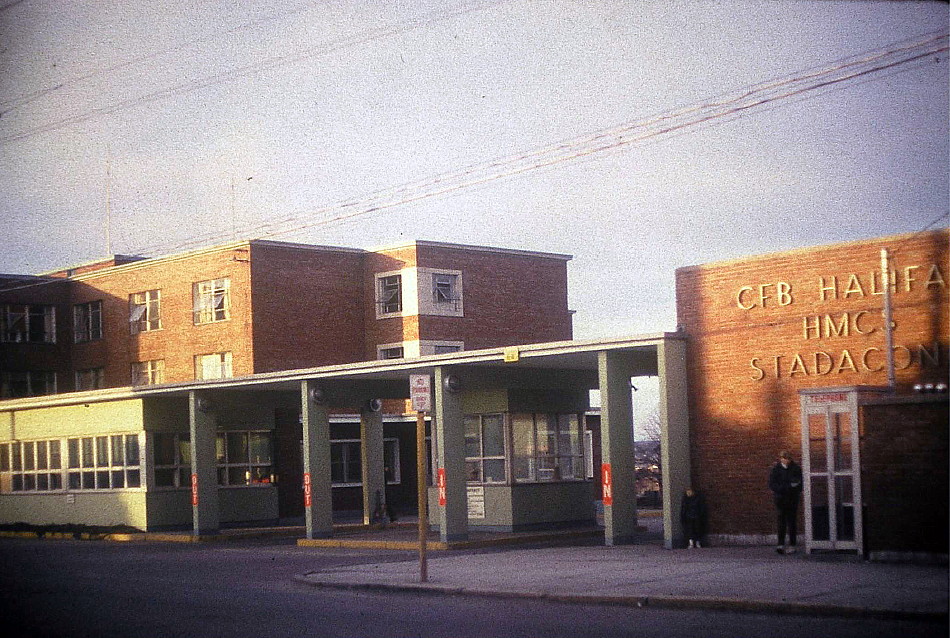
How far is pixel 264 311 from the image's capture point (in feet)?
168

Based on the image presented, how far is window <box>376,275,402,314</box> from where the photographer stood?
2173 inches

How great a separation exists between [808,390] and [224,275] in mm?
35180

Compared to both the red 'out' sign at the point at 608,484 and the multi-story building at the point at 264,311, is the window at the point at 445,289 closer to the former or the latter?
the multi-story building at the point at 264,311

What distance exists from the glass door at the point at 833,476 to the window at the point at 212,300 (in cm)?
3449

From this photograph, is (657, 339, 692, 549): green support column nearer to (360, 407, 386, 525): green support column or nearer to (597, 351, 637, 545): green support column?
(597, 351, 637, 545): green support column

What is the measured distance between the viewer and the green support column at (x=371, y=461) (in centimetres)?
3700

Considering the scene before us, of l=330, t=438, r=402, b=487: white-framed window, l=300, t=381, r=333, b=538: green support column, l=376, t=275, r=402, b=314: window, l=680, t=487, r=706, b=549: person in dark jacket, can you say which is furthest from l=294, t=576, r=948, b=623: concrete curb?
l=376, t=275, r=402, b=314: window

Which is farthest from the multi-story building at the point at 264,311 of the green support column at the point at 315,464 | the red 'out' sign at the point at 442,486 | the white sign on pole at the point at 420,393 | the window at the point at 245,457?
the white sign on pole at the point at 420,393

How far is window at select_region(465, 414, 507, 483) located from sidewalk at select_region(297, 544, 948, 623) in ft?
24.5

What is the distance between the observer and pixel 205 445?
3666cm

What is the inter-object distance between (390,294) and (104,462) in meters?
18.2

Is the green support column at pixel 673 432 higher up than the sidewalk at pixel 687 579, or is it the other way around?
the green support column at pixel 673 432

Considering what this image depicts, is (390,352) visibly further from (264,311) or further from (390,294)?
(264,311)

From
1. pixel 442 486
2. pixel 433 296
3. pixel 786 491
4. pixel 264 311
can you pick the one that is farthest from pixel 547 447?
pixel 433 296
